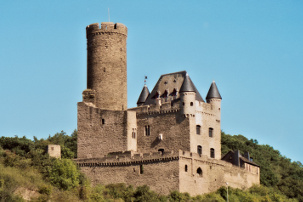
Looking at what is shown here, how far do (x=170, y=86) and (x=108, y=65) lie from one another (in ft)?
18.6

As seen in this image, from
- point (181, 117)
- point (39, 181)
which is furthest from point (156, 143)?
point (39, 181)

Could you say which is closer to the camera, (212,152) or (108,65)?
(212,152)

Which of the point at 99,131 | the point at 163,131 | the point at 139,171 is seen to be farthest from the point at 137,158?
the point at 99,131

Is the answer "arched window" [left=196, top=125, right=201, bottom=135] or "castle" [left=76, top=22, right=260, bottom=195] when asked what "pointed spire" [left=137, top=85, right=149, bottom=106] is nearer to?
"castle" [left=76, top=22, right=260, bottom=195]

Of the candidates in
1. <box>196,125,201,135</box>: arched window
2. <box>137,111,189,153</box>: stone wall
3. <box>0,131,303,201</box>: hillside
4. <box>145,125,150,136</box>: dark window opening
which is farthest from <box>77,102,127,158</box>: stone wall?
<box>196,125,201,135</box>: arched window

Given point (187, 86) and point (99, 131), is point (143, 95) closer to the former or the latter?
point (99, 131)

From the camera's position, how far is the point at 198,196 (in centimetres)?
6669

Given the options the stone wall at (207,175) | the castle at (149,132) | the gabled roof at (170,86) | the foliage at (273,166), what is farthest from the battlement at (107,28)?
the foliage at (273,166)

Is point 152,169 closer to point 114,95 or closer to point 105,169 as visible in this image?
point 105,169

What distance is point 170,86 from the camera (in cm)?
7288

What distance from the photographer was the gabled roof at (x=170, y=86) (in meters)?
71.6

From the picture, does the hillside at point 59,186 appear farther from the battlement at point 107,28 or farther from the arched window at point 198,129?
the battlement at point 107,28

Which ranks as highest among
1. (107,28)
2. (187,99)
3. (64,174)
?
(107,28)

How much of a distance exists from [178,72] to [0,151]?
16.4 metres
